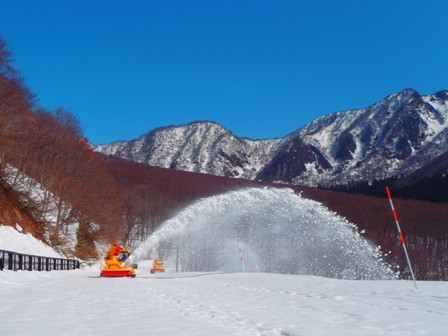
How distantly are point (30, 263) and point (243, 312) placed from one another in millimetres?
18248

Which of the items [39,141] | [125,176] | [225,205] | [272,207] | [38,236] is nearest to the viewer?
[272,207]

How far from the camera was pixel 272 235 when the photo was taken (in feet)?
116

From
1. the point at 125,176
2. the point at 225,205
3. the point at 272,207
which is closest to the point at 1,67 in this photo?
the point at 225,205

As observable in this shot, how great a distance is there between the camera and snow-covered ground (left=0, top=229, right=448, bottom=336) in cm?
756

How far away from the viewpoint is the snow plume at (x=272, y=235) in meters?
29.5

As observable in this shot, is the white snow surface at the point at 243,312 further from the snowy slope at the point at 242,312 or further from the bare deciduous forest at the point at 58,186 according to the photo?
the bare deciduous forest at the point at 58,186

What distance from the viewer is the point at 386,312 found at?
363 inches

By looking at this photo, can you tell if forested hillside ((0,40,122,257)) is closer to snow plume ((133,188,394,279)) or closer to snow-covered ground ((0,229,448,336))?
snow plume ((133,188,394,279))

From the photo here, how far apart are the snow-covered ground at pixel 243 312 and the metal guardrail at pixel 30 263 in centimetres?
772

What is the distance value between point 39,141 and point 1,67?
15.5 meters

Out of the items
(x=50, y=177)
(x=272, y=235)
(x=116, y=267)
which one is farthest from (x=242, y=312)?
(x=50, y=177)

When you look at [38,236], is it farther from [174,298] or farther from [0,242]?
[174,298]

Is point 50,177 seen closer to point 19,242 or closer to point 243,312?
point 19,242

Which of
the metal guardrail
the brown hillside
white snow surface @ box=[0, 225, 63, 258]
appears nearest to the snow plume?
the metal guardrail
